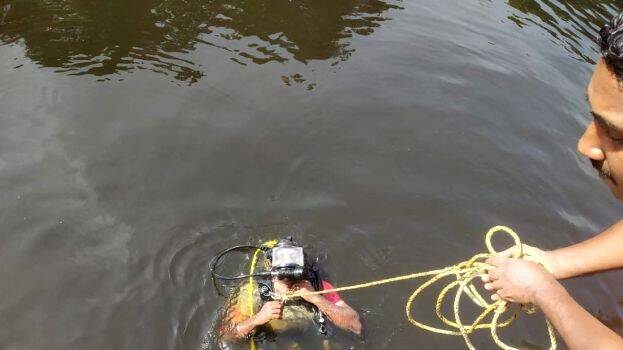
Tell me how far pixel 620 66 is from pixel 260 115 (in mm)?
5291

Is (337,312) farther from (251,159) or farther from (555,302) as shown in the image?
(251,159)

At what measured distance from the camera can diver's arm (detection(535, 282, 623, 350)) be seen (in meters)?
2.23

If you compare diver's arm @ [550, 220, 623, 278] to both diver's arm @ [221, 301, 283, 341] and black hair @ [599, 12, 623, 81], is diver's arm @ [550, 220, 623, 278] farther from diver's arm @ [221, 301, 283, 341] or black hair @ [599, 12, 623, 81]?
diver's arm @ [221, 301, 283, 341]

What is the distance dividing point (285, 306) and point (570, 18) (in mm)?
10240

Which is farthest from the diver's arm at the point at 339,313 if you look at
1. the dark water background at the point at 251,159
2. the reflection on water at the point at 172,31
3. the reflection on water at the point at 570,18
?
the reflection on water at the point at 570,18

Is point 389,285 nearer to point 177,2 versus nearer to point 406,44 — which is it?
point 406,44

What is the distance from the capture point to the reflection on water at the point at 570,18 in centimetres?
967

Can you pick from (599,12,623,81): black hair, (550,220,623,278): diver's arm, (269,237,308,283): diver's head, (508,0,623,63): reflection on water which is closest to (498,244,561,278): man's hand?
(550,220,623,278): diver's arm

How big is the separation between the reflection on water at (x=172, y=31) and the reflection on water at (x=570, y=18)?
3.74 m

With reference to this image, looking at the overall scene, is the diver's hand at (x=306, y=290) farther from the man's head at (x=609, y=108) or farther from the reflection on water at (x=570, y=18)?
the reflection on water at (x=570, y=18)

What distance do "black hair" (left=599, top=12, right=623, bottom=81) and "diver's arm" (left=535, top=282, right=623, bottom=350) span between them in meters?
1.10

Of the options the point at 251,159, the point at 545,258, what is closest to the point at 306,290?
the point at 545,258

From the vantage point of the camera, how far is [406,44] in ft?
29.1

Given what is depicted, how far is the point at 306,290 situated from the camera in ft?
13.7
